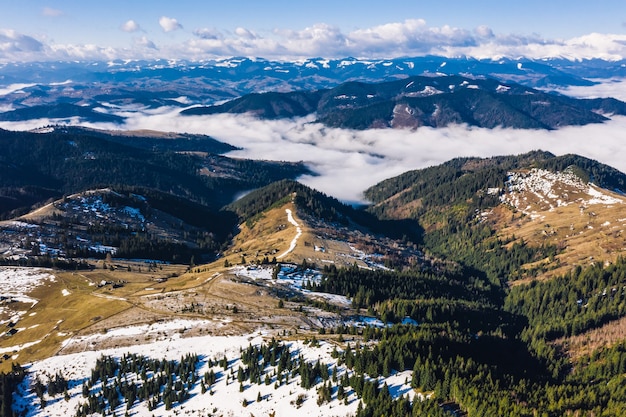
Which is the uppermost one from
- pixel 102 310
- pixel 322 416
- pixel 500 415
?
pixel 500 415

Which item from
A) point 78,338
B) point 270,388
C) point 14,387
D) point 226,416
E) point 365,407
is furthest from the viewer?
point 78,338

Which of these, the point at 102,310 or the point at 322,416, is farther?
the point at 102,310

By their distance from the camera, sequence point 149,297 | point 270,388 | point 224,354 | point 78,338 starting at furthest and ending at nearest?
1. point 149,297
2. point 78,338
3. point 224,354
4. point 270,388

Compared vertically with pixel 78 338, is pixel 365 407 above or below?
above

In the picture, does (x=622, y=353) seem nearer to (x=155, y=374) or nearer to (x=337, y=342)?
(x=337, y=342)

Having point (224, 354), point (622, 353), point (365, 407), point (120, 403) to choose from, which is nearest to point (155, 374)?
point (120, 403)

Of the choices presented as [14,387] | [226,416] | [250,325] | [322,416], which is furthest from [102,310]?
[322,416]

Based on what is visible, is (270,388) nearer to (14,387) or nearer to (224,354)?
(224,354)
